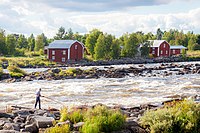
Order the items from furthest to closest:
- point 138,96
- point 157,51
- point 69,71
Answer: point 157,51 < point 69,71 < point 138,96

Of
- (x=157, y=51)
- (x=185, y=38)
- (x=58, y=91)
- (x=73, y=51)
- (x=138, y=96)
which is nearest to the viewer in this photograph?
(x=138, y=96)

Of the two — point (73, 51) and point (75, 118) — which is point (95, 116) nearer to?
point (75, 118)

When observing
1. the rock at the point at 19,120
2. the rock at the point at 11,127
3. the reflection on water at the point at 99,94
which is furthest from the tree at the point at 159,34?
the rock at the point at 11,127

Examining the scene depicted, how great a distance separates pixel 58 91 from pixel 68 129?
782 inches

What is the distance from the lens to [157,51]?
91375 millimetres

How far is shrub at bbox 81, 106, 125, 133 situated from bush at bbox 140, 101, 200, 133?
990 millimetres

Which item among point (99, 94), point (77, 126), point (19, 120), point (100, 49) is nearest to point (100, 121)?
point (77, 126)

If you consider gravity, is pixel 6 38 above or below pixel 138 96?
above

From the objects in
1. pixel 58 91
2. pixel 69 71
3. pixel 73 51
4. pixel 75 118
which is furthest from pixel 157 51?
pixel 75 118

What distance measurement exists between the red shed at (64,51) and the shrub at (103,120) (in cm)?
6135

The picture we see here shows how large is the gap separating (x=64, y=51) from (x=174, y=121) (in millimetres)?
62979

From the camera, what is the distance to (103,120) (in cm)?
1175

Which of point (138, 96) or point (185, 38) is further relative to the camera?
point (185, 38)

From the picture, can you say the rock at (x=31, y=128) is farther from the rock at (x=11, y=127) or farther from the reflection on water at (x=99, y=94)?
the reflection on water at (x=99, y=94)
